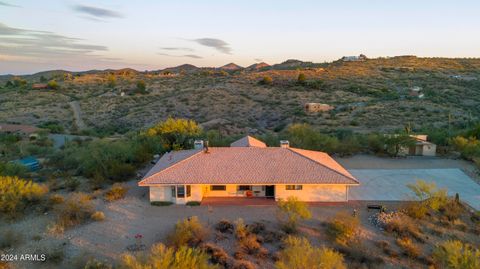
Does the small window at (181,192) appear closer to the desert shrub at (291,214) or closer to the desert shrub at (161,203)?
the desert shrub at (161,203)

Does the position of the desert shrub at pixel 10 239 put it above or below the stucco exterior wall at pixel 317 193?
below

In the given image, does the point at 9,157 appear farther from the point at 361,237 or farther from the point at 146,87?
the point at 146,87

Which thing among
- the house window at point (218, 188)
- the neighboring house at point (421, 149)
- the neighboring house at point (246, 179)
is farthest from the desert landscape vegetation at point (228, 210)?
the house window at point (218, 188)

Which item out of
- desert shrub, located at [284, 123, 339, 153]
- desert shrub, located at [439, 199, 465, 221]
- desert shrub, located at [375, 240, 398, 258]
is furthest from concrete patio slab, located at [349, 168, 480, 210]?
desert shrub, located at [375, 240, 398, 258]

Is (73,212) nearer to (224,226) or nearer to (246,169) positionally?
(224,226)

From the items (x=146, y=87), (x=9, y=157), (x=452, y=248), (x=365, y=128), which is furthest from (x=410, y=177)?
(x=146, y=87)

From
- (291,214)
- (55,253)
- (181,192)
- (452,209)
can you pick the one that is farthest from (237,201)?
(452,209)
